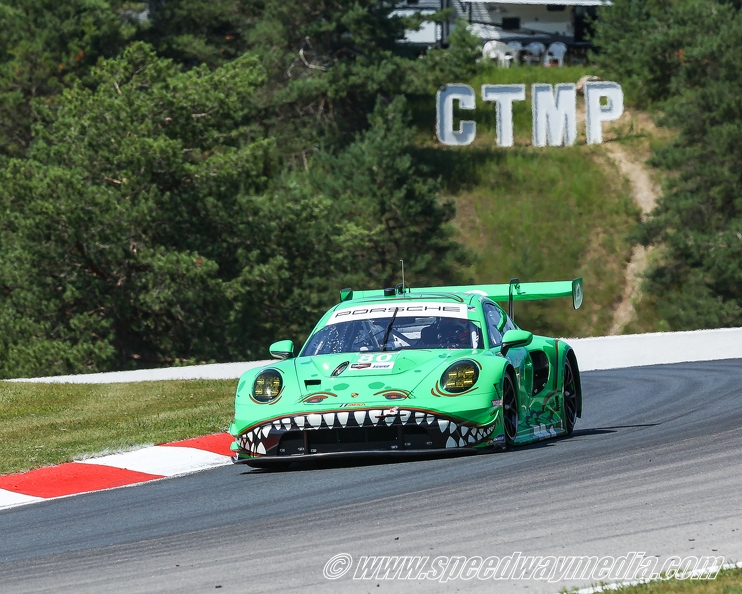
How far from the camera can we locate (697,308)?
2152 inches

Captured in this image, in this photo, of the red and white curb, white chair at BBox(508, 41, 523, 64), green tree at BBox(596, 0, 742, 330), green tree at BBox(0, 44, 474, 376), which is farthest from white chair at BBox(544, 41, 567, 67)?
the red and white curb

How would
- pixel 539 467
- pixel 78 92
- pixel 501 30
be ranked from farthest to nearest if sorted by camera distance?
pixel 501 30, pixel 78 92, pixel 539 467

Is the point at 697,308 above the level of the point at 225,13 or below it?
below

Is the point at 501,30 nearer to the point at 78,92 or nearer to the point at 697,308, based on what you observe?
the point at 697,308

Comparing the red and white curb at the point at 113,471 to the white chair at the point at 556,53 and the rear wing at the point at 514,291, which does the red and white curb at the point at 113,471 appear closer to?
the rear wing at the point at 514,291

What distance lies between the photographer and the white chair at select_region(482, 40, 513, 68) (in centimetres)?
8565

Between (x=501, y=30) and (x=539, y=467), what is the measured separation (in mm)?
84789

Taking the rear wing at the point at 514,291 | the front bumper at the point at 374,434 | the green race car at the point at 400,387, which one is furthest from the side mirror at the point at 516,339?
the rear wing at the point at 514,291

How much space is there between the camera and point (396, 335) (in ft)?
37.1

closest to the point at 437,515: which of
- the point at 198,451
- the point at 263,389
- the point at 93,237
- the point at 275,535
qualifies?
the point at 275,535

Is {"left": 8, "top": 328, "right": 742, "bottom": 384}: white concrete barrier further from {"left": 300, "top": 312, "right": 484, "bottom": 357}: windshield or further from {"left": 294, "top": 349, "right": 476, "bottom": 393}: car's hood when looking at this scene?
{"left": 294, "top": 349, "right": 476, "bottom": 393}: car's hood

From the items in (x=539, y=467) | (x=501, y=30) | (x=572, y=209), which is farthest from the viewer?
(x=501, y=30)

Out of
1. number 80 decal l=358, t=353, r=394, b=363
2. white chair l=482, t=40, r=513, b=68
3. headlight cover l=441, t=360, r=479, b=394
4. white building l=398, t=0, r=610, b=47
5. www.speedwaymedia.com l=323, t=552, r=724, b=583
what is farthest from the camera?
white building l=398, t=0, r=610, b=47

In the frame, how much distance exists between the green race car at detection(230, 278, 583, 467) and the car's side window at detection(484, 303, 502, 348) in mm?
20
